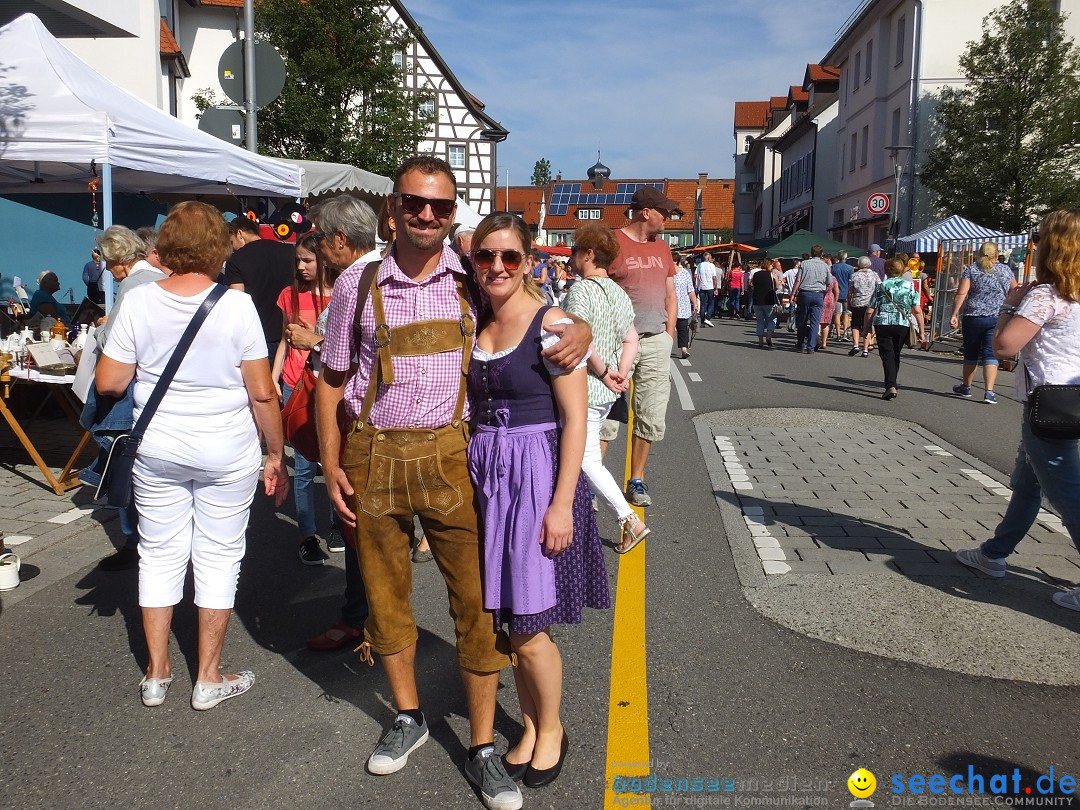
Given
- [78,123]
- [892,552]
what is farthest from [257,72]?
[892,552]

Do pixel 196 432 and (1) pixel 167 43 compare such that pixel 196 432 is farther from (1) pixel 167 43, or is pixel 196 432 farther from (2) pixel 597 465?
(1) pixel 167 43

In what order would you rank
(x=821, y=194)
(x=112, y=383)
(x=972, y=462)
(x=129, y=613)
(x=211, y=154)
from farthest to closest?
(x=821, y=194), (x=211, y=154), (x=972, y=462), (x=129, y=613), (x=112, y=383)

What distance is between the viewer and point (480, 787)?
282 centimetres

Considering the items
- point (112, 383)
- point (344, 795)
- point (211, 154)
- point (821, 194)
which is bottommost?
point (344, 795)

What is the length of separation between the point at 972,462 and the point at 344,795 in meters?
6.35

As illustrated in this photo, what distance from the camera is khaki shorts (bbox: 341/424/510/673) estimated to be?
2.76 metres

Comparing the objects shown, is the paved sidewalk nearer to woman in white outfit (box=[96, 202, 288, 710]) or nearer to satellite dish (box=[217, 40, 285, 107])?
woman in white outfit (box=[96, 202, 288, 710])

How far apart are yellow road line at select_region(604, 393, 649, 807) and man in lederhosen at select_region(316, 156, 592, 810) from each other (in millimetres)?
408

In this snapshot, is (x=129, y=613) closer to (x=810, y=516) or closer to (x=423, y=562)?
(x=423, y=562)

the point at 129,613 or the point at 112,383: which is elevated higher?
the point at 112,383

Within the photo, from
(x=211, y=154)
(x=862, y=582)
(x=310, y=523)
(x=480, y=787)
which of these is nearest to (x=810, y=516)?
(x=862, y=582)

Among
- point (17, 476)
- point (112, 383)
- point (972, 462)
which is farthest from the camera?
point (972, 462)

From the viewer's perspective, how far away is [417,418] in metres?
2.77

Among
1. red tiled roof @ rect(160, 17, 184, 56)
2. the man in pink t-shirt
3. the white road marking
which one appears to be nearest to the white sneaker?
the man in pink t-shirt
